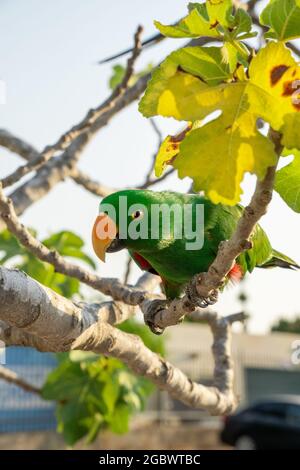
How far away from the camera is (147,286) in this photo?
102 inches

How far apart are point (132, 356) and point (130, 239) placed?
44 centimetres

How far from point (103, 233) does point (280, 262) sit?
0.86 m

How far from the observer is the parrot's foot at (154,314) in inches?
73.9

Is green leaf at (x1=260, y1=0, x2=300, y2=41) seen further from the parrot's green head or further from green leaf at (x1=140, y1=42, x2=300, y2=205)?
the parrot's green head

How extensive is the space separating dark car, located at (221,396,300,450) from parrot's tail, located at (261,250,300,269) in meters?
10.5

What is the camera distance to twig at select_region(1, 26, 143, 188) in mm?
2486

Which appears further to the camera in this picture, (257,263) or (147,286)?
(147,286)

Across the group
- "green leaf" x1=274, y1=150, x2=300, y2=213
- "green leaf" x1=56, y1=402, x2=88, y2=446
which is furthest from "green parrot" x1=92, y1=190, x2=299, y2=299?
"green leaf" x1=56, y1=402, x2=88, y2=446

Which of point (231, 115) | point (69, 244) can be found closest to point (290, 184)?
point (231, 115)

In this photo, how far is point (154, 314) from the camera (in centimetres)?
188

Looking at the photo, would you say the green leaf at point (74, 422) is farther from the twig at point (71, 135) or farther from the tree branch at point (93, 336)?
the twig at point (71, 135)

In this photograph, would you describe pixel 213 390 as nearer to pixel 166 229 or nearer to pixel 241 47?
pixel 166 229
